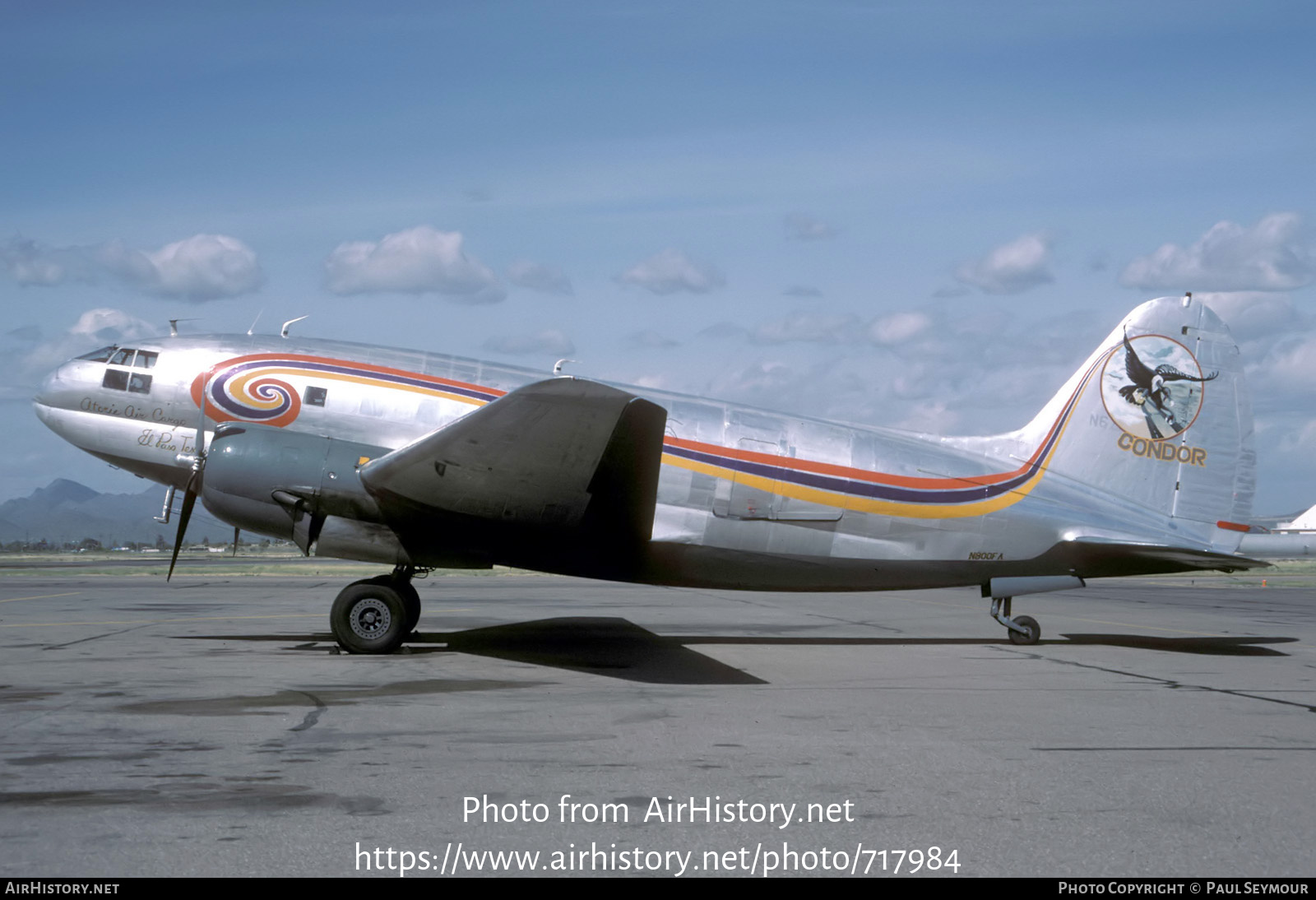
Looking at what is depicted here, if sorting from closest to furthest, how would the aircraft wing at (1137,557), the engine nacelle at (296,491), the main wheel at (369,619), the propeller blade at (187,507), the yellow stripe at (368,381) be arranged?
1. the engine nacelle at (296,491)
2. the main wheel at (369,619)
3. the propeller blade at (187,507)
4. the yellow stripe at (368,381)
5. the aircraft wing at (1137,557)

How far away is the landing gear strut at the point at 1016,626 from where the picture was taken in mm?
17359

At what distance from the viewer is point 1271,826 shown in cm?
629

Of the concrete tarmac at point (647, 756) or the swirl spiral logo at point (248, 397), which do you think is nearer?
the concrete tarmac at point (647, 756)

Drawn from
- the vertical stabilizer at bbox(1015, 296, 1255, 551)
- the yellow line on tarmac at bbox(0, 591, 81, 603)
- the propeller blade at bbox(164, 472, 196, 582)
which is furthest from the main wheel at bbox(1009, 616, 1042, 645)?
the yellow line on tarmac at bbox(0, 591, 81, 603)

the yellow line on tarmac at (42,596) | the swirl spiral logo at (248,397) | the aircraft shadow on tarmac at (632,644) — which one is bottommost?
the yellow line on tarmac at (42,596)

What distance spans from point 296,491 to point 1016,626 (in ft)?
39.3

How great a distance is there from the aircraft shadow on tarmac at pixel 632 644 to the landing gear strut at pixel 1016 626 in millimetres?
296

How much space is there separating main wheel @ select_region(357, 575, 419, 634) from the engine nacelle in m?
0.58

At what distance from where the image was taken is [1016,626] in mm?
17484

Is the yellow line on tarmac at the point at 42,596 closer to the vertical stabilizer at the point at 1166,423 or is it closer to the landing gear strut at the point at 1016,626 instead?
the landing gear strut at the point at 1016,626

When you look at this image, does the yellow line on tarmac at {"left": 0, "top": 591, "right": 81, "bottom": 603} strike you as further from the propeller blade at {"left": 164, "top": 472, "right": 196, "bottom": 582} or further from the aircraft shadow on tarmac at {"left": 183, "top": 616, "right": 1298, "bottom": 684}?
the propeller blade at {"left": 164, "top": 472, "right": 196, "bottom": 582}

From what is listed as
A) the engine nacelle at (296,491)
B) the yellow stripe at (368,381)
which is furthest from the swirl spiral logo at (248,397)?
the engine nacelle at (296,491)
